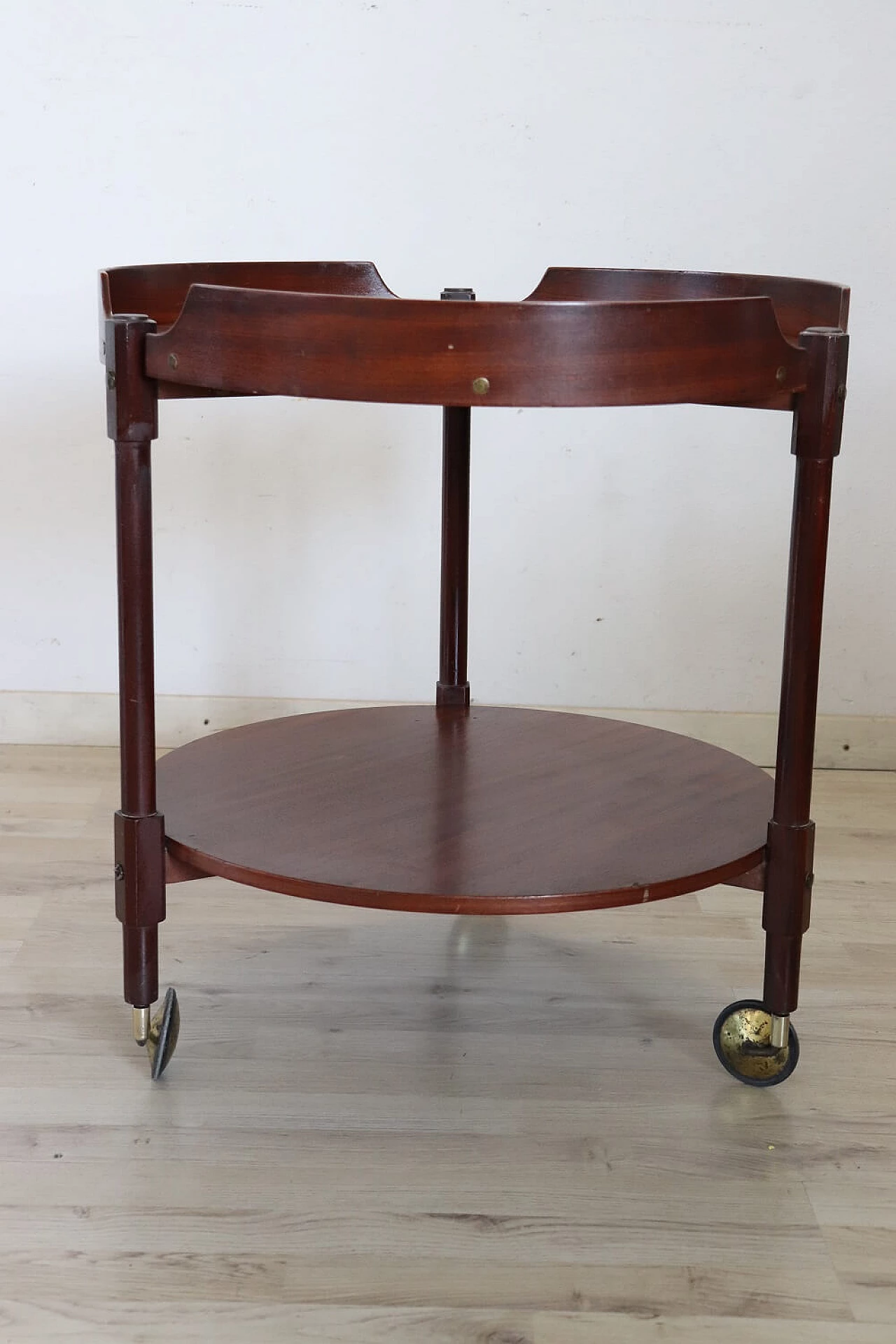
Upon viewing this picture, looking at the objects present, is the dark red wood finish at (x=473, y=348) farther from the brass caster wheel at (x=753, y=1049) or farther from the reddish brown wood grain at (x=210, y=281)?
the brass caster wheel at (x=753, y=1049)

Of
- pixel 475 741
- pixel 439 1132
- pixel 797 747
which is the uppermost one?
pixel 797 747

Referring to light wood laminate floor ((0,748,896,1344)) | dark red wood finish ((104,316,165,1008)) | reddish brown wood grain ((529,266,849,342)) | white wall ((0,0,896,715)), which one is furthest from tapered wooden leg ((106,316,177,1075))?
white wall ((0,0,896,715))

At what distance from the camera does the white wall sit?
2.17 meters

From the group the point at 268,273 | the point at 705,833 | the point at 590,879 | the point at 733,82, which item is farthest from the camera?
the point at 733,82

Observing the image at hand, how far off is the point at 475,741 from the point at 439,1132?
1.60ft

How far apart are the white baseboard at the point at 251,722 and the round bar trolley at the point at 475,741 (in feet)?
2.21

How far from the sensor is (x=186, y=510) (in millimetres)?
2336

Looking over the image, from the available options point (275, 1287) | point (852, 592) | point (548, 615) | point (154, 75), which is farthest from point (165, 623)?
point (275, 1287)

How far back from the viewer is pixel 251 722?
240 cm

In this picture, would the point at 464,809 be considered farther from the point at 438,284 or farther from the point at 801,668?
the point at 438,284

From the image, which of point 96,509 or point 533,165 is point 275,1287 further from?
point 533,165

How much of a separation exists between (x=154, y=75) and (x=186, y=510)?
2.07 feet

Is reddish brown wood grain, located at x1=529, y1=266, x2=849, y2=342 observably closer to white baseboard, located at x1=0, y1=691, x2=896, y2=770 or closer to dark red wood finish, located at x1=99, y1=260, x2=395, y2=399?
dark red wood finish, located at x1=99, y1=260, x2=395, y2=399

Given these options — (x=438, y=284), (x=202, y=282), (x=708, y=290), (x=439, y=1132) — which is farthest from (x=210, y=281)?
(x=439, y=1132)
